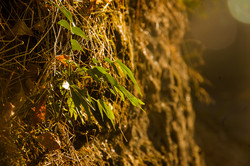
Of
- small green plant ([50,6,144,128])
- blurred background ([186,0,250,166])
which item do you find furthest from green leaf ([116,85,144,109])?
blurred background ([186,0,250,166])

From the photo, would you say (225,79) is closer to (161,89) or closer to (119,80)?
(161,89)

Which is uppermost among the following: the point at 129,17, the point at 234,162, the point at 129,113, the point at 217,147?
the point at 129,17

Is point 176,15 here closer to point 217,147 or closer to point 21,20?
point 21,20

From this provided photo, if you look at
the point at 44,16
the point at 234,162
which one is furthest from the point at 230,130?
the point at 44,16

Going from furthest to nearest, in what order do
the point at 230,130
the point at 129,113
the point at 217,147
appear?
1. the point at 230,130
2. the point at 217,147
3. the point at 129,113

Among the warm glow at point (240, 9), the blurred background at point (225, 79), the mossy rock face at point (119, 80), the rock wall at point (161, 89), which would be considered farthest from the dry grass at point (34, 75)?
the warm glow at point (240, 9)

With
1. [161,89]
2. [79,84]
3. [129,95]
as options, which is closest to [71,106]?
[79,84]
